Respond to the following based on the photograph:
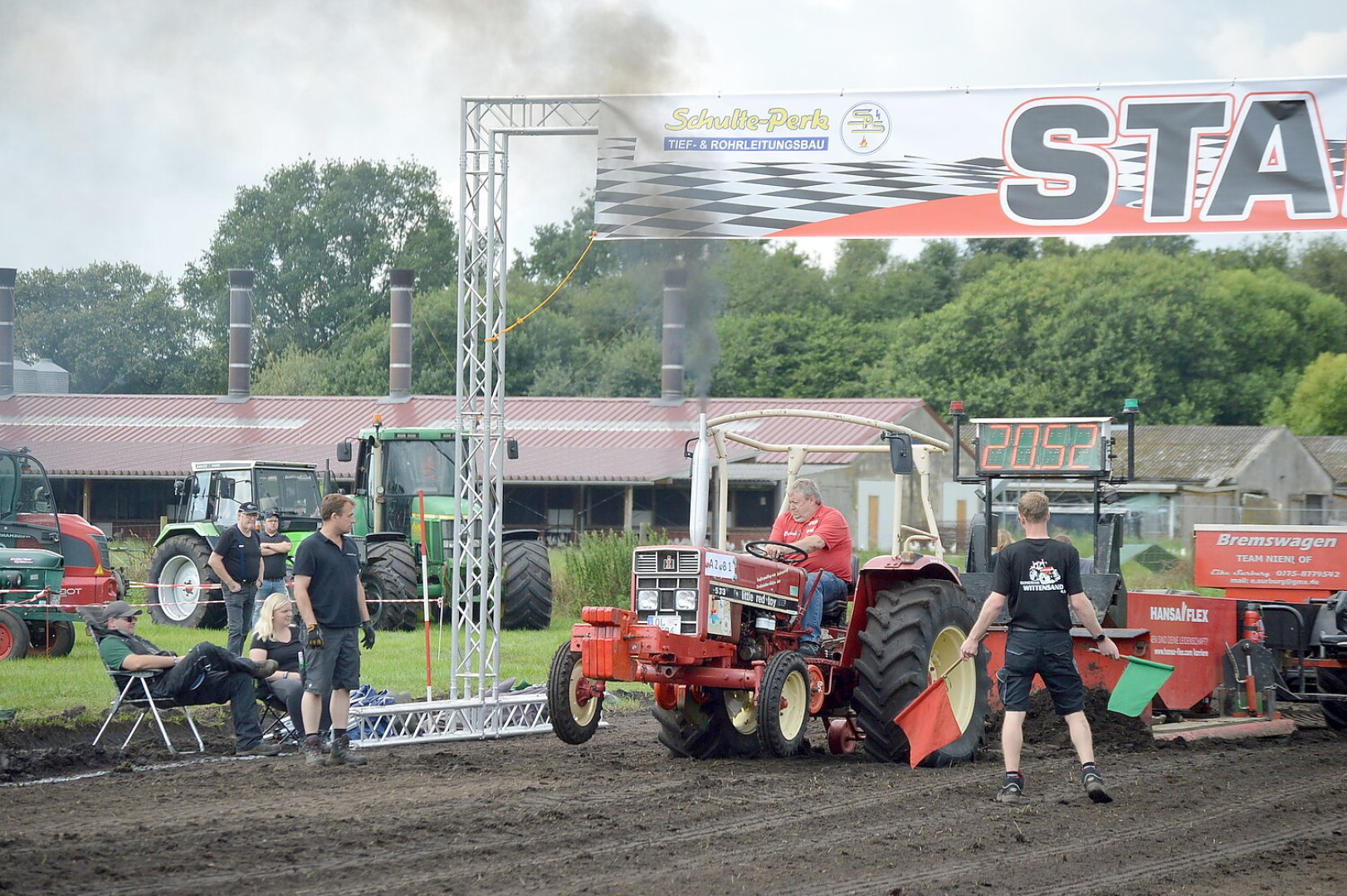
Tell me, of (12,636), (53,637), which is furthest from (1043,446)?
(53,637)

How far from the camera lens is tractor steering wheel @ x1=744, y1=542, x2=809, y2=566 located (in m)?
9.27

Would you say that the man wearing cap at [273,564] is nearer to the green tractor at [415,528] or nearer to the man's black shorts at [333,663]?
the man's black shorts at [333,663]

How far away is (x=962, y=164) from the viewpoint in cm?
1073

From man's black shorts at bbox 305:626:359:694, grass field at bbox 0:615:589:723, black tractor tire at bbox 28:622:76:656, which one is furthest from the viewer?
black tractor tire at bbox 28:622:76:656

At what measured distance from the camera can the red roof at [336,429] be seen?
33062mm

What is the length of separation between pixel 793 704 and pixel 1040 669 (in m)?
1.60

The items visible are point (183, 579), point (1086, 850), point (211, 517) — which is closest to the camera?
point (1086, 850)

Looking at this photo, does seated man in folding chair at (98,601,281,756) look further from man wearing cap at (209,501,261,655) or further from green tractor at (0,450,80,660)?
green tractor at (0,450,80,660)

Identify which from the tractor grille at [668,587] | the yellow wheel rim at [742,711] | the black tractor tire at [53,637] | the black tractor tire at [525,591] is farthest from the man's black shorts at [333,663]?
the black tractor tire at [525,591]

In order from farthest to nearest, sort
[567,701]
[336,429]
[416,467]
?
[336,429] → [416,467] → [567,701]

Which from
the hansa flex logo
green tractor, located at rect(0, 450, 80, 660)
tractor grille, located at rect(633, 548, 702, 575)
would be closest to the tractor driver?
tractor grille, located at rect(633, 548, 702, 575)

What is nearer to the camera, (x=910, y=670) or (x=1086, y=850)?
(x=1086, y=850)

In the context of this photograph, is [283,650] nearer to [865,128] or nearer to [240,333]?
[865,128]

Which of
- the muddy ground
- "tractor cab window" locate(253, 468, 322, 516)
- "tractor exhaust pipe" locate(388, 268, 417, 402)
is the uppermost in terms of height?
"tractor exhaust pipe" locate(388, 268, 417, 402)
